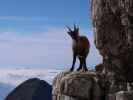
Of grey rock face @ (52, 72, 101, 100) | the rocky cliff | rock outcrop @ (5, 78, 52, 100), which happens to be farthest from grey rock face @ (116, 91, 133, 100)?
rock outcrop @ (5, 78, 52, 100)

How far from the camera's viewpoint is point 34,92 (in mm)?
90500

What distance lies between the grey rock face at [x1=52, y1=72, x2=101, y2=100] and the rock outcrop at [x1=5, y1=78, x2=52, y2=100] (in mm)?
67165

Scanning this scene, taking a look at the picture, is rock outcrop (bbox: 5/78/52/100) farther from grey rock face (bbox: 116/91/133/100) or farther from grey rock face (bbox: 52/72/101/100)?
grey rock face (bbox: 116/91/133/100)

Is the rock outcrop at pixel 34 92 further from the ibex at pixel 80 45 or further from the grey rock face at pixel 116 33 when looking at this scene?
the grey rock face at pixel 116 33

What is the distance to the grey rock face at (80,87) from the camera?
66.0 ft

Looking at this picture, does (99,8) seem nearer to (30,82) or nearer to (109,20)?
(109,20)

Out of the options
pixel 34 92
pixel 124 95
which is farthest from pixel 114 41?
pixel 34 92

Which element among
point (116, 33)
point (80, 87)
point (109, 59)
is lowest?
point (80, 87)

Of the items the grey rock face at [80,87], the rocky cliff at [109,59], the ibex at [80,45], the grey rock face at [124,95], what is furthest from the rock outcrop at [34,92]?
the grey rock face at [124,95]

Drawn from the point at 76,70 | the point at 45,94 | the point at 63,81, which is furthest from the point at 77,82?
the point at 45,94

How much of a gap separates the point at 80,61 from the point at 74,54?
460 mm

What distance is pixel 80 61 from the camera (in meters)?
22.8

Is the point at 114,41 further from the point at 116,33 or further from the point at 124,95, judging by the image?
the point at 124,95

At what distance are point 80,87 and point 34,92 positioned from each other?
233 feet
